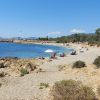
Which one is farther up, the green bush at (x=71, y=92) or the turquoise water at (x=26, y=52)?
the green bush at (x=71, y=92)

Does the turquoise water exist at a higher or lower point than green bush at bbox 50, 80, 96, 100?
lower

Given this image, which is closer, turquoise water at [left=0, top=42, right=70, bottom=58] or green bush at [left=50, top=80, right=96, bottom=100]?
green bush at [left=50, top=80, right=96, bottom=100]

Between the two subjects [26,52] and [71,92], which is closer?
[71,92]

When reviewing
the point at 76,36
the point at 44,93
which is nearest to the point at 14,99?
the point at 44,93

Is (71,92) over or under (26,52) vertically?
over

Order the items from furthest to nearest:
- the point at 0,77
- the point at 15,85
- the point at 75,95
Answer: the point at 0,77
the point at 15,85
the point at 75,95

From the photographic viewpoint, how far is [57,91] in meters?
12.1

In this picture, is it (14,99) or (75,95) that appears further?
(14,99)

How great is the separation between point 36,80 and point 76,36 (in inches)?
5942

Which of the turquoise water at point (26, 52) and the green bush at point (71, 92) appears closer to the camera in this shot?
the green bush at point (71, 92)

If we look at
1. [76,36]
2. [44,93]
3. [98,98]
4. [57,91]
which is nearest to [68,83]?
[57,91]

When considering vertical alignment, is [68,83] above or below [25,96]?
above

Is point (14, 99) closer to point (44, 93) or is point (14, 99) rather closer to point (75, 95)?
point (44, 93)

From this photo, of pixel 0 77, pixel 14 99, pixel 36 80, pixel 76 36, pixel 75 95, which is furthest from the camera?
pixel 76 36
